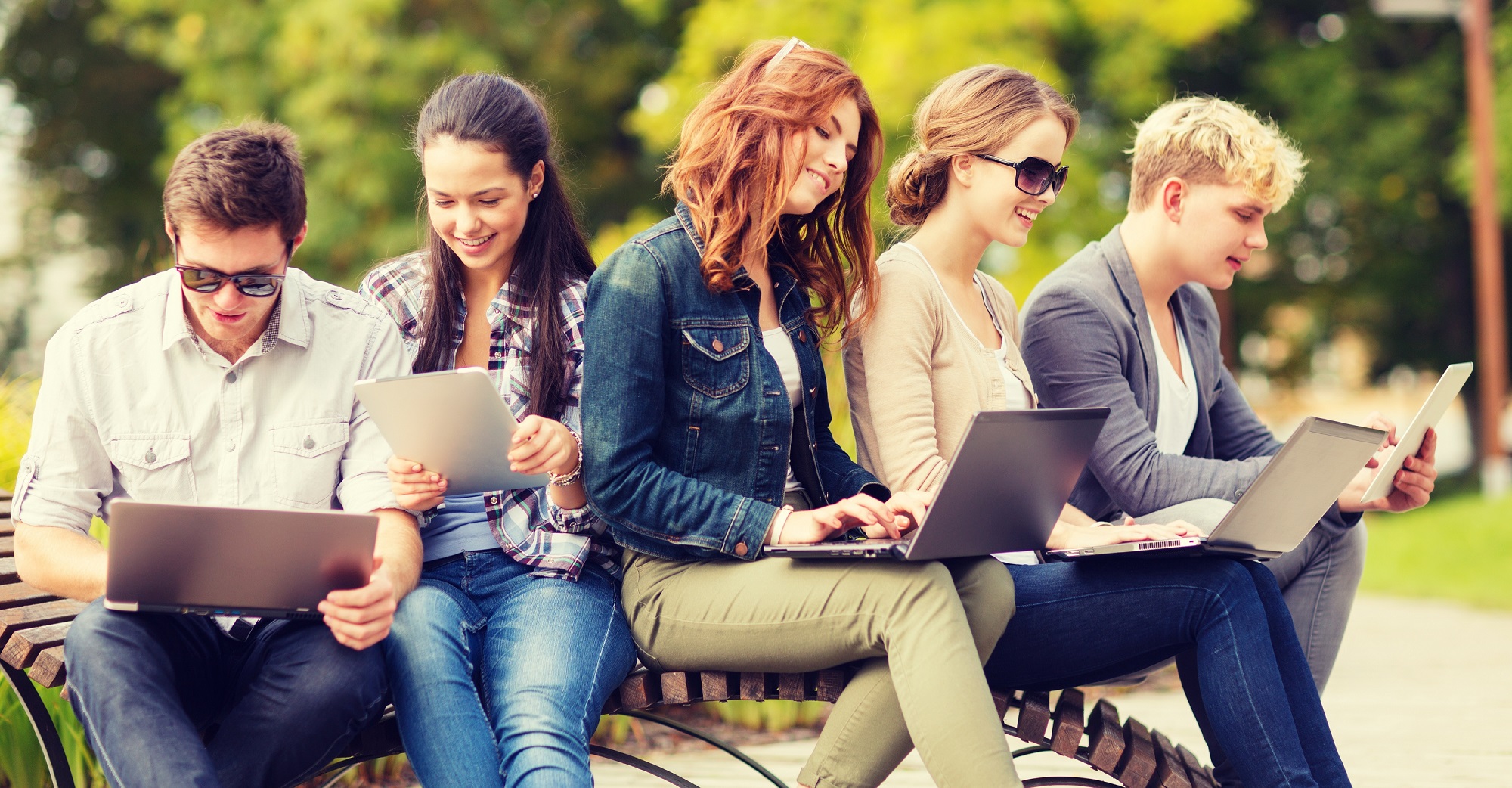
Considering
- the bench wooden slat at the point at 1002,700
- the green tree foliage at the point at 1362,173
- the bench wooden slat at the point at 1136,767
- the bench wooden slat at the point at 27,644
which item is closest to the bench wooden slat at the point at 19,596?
the bench wooden slat at the point at 27,644

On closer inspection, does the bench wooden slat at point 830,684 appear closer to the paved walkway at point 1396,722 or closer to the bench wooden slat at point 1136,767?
the bench wooden slat at point 1136,767

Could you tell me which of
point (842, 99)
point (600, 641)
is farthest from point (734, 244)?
point (600, 641)

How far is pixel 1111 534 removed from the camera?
282 cm

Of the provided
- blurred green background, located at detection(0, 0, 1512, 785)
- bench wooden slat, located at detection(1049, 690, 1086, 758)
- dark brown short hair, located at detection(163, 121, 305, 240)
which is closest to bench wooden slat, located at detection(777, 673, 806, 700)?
bench wooden slat, located at detection(1049, 690, 1086, 758)

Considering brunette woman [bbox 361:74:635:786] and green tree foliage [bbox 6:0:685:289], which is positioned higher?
green tree foliage [bbox 6:0:685:289]

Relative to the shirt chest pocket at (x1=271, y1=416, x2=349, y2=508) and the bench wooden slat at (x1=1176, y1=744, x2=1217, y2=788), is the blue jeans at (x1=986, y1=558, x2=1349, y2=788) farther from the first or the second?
the shirt chest pocket at (x1=271, y1=416, x2=349, y2=508)

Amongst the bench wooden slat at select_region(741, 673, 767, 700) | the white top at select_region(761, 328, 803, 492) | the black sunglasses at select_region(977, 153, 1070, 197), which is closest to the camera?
the bench wooden slat at select_region(741, 673, 767, 700)

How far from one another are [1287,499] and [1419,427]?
55 centimetres

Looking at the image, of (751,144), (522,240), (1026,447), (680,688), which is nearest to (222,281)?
(522,240)

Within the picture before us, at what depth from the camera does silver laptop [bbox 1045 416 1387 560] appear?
2.56m

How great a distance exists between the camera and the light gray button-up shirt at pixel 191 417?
2.57 m

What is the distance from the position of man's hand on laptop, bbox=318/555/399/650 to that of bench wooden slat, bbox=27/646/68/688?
20.0 inches

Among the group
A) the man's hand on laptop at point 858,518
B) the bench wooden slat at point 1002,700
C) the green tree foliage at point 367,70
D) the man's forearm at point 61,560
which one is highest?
the green tree foliage at point 367,70

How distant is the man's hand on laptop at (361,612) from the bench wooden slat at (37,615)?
0.59 m
